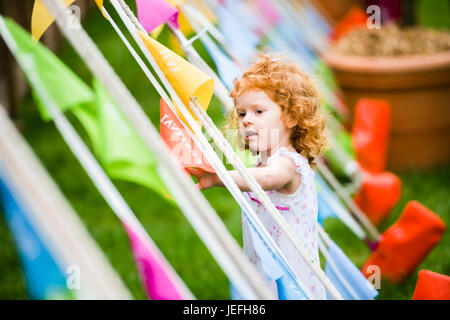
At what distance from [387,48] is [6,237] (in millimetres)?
2406

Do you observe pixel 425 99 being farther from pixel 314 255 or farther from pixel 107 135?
pixel 107 135

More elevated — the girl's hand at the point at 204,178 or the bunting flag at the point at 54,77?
the bunting flag at the point at 54,77

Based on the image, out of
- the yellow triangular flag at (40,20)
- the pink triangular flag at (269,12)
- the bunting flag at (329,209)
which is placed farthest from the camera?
the pink triangular flag at (269,12)

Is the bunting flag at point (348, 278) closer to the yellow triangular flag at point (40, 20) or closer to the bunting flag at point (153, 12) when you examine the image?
the bunting flag at point (153, 12)

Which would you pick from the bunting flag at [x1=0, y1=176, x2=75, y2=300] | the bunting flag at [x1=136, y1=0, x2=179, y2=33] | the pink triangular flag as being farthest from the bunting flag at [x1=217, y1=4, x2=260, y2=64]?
the bunting flag at [x1=0, y1=176, x2=75, y2=300]

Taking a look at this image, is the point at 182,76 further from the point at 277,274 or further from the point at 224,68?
the point at 277,274

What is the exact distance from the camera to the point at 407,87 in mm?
3188

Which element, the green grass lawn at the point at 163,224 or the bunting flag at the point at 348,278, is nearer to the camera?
the bunting flag at the point at 348,278

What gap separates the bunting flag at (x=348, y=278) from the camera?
5.43 feet

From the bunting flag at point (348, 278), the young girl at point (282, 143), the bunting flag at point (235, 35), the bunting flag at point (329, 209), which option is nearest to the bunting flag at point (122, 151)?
the young girl at point (282, 143)

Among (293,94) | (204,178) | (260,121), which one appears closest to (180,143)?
(204,178)

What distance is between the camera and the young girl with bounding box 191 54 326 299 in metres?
1.36

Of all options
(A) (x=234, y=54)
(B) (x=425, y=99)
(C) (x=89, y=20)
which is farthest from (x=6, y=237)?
(C) (x=89, y=20)

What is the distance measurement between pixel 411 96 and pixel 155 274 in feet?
8.47
